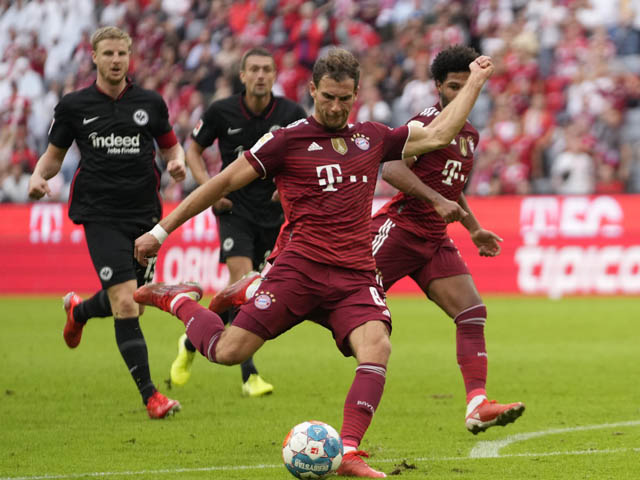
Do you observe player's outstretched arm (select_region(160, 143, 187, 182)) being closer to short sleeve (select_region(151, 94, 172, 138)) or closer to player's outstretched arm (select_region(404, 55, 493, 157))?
short sleeve (select_region(151, 94, 172, 138))

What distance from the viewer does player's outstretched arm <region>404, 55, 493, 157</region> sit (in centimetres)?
622

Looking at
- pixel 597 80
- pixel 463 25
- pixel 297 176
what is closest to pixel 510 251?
pixel 597 80

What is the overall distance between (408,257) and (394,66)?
1534 cm

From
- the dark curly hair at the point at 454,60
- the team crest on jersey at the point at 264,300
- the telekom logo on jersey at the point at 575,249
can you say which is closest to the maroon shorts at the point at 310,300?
the team crest on jersey at the point at 264,300

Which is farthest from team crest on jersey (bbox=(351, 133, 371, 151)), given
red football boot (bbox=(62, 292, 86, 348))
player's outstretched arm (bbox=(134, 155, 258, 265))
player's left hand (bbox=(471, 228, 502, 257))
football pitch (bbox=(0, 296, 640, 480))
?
red football boot (bbox=(62, 292, 86, 348))

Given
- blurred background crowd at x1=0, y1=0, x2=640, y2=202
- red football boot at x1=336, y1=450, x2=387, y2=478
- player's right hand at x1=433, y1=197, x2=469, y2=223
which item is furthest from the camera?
blurred background crowd at x1=0, y1=0, x2=640, y2=202

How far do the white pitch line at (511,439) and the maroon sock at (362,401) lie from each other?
939 millimetres

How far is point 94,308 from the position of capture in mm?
8734

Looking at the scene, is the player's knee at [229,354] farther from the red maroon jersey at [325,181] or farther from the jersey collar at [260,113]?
the jersey collar at [260,113]

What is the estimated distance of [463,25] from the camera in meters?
22.4

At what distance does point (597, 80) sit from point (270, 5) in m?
7.91

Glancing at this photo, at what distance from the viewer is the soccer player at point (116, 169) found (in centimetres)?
803

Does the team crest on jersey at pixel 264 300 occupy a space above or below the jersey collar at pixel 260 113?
below

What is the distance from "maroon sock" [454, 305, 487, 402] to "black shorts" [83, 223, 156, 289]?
8.01ft
